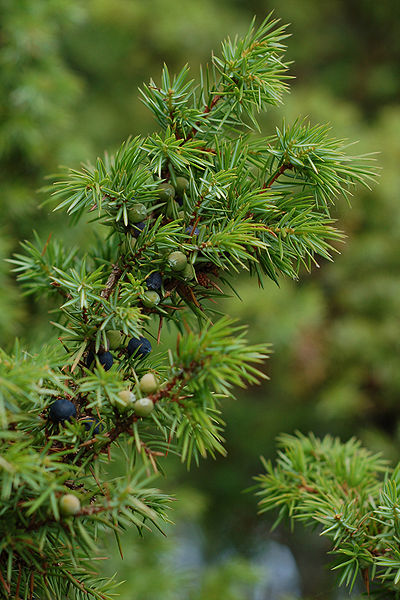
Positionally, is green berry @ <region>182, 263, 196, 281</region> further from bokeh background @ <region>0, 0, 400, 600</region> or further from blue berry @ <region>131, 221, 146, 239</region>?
bokeh background @ <region>0, 0, 400, 600</region>

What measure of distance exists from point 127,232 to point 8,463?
205mm

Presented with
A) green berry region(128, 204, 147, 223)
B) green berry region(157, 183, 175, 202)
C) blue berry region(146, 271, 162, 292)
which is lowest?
→ blue berry region(146, 271, 162, 292)

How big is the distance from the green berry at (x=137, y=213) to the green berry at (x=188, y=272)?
0.05m

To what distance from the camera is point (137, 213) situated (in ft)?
1.40

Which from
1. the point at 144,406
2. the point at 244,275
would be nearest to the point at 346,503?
the point at 144,406

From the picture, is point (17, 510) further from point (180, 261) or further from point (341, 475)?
point (341, 475)

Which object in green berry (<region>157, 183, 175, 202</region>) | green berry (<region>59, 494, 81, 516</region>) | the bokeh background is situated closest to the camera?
green berry (<region>59, 494, 81, 516</region>)

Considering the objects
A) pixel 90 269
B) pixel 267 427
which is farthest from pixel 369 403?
pixel 90 269

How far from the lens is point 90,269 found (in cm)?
57

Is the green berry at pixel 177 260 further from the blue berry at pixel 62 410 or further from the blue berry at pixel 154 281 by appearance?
the blue berry at pixel 62 410

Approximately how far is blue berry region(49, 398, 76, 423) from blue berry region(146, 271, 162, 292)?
4.3 inches

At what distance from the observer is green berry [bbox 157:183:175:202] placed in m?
0.44

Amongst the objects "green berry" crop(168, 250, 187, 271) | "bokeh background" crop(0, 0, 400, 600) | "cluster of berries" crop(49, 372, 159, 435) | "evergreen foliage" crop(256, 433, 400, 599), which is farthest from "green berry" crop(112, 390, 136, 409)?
"bokeh background" crop(0, 0, 400, 600)

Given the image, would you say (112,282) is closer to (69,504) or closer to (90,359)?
(90,359)
